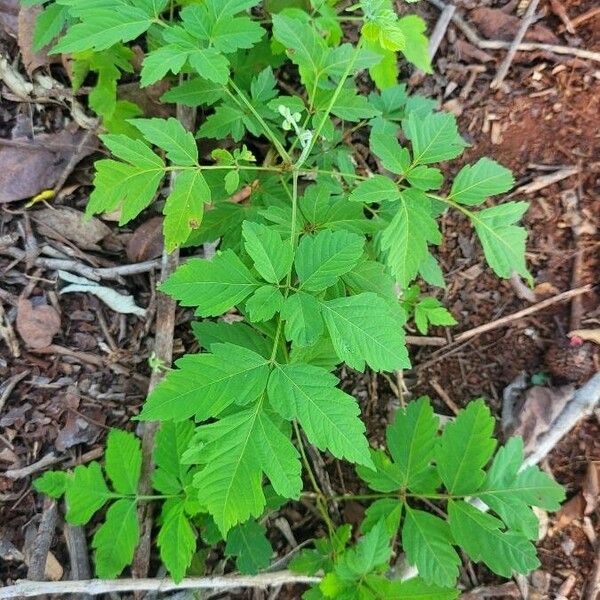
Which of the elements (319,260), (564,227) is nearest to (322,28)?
(319,260)

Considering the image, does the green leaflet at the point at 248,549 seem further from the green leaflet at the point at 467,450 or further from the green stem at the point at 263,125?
the green stem at the point at 263,125

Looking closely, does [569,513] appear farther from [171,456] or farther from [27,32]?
[27,32]

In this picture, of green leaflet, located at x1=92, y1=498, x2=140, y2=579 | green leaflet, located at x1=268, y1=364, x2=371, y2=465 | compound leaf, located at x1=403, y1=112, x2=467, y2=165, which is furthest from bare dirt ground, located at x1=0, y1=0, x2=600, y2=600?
green leaflet, located at x1=268, y1=364, x2=371, y2=465

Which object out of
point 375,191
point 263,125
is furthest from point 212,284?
point 263,125

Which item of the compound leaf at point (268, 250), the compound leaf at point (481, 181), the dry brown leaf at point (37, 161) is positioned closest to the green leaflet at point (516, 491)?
the compound leaf at point (481, 181)

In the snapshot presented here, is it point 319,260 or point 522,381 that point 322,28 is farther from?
point 522,381
